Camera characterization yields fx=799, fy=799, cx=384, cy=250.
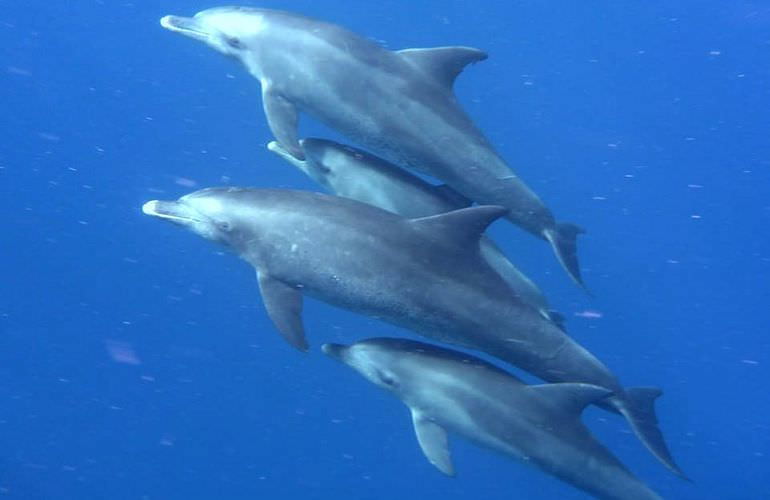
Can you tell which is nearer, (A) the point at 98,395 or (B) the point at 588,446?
(B) the point at 588,446

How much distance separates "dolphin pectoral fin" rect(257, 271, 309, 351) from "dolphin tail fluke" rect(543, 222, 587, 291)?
2415 mm

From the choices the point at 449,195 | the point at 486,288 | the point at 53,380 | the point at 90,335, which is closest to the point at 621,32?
the point at 449,195

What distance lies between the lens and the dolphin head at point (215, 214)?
6652mm

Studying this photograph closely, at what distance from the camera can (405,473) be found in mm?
11672

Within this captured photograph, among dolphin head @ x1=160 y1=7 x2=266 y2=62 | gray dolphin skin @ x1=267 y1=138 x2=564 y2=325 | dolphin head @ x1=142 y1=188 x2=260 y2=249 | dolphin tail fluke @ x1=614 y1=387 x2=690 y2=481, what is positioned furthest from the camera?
dolphin head @ x1=160 y1=7 x2=266 y2=62

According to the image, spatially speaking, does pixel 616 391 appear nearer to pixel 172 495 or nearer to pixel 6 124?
pixel 172 495

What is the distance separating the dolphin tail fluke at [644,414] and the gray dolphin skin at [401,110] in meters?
1.14

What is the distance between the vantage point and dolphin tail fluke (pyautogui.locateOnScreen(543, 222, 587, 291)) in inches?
289

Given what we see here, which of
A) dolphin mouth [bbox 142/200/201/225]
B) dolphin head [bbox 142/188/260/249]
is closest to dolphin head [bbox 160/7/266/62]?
dolphin head [bbox 142/188/260/249]

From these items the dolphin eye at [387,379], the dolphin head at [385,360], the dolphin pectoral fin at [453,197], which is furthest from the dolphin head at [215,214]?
the dolphin eye at [387,379]

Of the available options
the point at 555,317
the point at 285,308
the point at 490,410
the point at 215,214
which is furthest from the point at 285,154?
the point at 490,410

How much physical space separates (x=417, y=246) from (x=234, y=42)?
331 centimetres

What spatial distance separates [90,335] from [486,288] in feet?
23.6

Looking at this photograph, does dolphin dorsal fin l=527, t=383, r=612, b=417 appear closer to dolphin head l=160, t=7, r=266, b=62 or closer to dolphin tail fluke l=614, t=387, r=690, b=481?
dolphin tail fluke l=614, t=387, r=690, b=481
